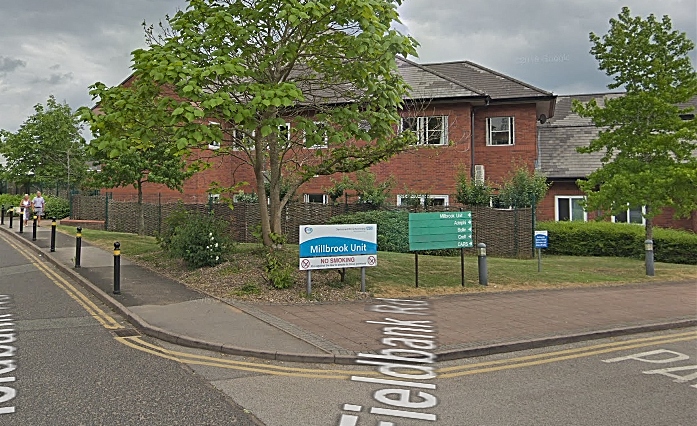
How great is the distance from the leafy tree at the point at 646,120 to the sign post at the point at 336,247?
825cm

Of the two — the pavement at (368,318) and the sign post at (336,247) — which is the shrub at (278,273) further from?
the pavement at (368,318)

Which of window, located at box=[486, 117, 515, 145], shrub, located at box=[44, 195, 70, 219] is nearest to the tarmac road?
window, located at box=[486, 117, 515, 145]

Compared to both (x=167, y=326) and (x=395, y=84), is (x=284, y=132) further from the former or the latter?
(x=167, y=326)

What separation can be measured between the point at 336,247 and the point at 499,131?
1598 cm

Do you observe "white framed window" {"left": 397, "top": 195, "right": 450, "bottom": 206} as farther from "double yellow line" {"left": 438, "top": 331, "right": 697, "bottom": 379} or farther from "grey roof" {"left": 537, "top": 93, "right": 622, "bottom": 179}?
"double yellow line" {"left": 438, "top": 331, "right": 697, "bottom": 379}

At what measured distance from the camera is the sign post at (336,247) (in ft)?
35.0

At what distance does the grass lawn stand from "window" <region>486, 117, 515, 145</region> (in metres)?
8.11

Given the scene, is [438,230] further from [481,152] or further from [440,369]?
[481,152]

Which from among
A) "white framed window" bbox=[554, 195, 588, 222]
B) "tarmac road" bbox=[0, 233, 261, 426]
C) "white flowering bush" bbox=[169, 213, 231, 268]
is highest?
"white framed window" bbox=[554, 195, 588, 222]

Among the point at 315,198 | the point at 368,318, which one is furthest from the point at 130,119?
the point at 315,198

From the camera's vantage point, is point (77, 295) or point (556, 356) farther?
point (77, 295)

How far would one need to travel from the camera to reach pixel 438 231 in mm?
12586

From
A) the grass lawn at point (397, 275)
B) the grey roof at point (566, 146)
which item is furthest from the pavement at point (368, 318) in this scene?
the grey roof at point (566, 146)

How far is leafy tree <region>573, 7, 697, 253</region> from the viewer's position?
50.9 ft
